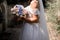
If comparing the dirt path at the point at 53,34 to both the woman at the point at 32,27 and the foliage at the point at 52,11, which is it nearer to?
the foliage at the point at 52,11

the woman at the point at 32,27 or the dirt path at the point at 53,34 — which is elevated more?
the woman at the point at 32,27

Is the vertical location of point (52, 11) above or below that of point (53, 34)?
above

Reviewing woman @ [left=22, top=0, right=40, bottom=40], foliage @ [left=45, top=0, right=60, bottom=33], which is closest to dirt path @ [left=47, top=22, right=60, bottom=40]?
foliage @ [left=45, top=0, right=60, bottom=33]

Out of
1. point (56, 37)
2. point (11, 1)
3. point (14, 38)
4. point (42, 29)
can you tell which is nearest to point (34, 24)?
point (42, 29)

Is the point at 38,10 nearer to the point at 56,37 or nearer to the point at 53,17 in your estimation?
the point at 56,37

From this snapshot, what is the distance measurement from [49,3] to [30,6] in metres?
2.69

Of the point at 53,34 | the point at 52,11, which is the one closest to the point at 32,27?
the point at 53,34

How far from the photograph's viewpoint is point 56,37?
3545 mm

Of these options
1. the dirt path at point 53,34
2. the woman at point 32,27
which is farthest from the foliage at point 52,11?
the woman at point 32,27

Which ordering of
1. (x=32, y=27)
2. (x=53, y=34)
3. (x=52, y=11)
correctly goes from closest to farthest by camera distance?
1. (x=32, y=27)
2. (x=53, y=34)
3. (x=52, y=11)

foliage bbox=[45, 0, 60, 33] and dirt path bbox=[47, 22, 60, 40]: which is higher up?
foliage bbox=[45, 0, 60, 33]

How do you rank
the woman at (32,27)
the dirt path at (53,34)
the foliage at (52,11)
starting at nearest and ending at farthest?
the woman at (32,27) → the dirt path at (53,34) → the foliage at (52,11)

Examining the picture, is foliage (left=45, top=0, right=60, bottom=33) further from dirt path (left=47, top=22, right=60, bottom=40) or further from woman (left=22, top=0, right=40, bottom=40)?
woman (left=22, top=0, right=40, bottom=40)

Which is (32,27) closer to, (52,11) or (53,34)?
(53,34)
